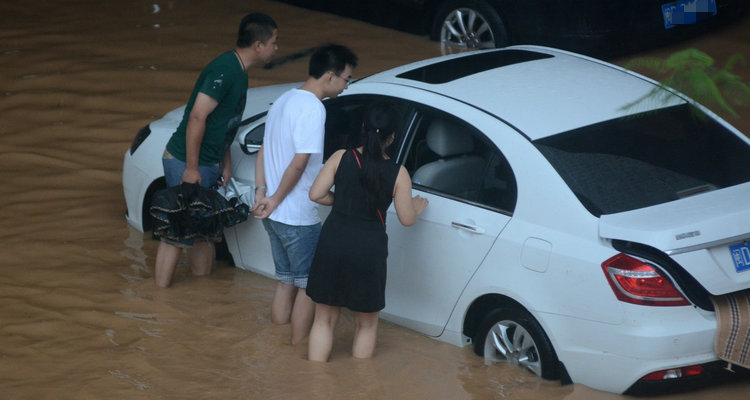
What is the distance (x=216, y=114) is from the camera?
5.61m

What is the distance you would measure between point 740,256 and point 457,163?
59.4 inches

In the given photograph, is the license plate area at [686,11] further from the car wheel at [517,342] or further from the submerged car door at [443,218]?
the car wheel at [517,342]

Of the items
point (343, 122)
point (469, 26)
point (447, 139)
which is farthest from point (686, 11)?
point (447, 139)

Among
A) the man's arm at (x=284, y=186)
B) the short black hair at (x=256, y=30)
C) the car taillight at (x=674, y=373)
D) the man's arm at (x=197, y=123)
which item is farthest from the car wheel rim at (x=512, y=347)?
the short black hair at (x=256, y=30)

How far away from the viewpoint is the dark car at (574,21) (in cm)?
887

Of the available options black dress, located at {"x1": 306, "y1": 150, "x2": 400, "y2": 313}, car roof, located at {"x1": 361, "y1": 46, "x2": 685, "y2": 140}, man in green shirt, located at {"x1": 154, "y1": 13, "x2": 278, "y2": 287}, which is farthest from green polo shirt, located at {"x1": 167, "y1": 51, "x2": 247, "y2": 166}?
black dress, located at {"x1": 306, "y1": 150, "x2": 400, "y2": 313}

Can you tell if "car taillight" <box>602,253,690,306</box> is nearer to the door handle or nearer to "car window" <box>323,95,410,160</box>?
the door handle

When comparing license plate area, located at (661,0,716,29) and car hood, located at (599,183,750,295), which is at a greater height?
license plate area, located at (661,0,716,29)

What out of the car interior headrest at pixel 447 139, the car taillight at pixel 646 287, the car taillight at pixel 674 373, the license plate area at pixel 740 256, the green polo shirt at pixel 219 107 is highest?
the green polo shirt at pixel 219 107

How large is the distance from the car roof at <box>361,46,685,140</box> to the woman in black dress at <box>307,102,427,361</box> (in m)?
0.64

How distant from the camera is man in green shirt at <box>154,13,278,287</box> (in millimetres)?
5473

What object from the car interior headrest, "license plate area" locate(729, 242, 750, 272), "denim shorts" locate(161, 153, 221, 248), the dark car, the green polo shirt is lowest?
"license plate area" locate(729, 242, 750, 272)

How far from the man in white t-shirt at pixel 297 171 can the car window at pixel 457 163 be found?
1.67 feet

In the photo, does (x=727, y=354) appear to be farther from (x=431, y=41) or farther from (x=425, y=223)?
(x=431, y=41)
